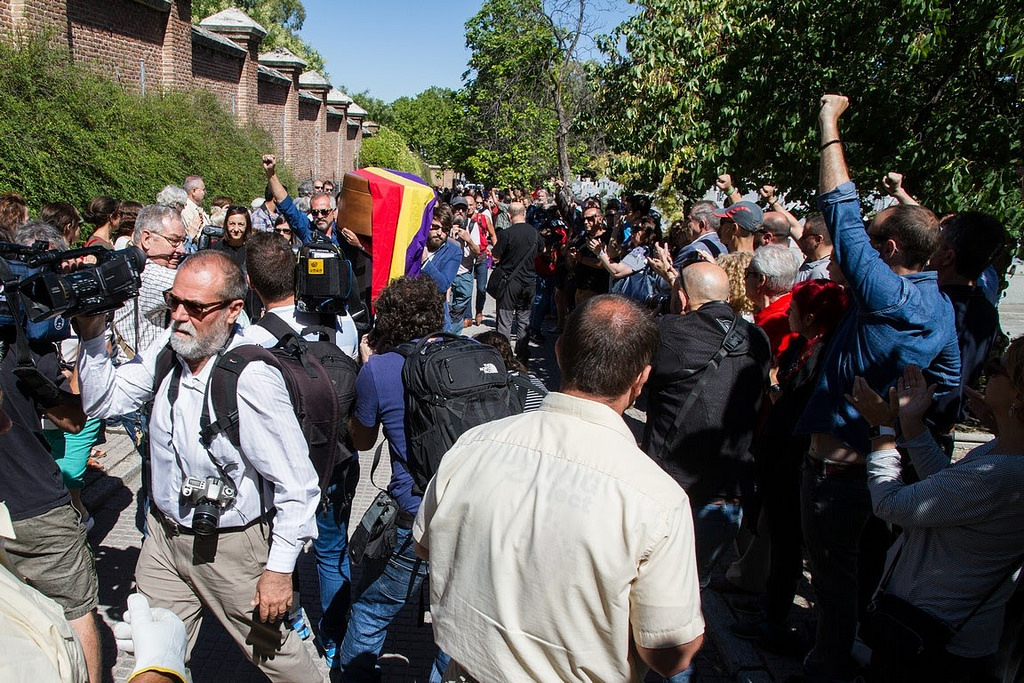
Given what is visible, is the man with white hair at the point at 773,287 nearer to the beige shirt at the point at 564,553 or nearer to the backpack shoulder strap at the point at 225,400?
the beige shirt at the point at 564,553

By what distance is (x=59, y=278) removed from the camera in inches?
99.3

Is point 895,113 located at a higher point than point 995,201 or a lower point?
higher

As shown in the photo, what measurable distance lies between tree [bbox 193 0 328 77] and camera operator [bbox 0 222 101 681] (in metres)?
29.3

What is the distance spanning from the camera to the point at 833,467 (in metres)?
3.21

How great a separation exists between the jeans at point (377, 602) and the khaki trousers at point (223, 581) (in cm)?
25

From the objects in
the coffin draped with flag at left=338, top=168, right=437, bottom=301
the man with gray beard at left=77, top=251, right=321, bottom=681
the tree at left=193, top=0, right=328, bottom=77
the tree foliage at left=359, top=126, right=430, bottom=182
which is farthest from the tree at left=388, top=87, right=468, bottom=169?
the man with gray beard at left=77, top=251, right=321, bottom=681

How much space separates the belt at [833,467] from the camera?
3.18 metres

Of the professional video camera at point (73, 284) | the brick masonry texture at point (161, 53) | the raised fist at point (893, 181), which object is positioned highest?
the brick masonry texture at point (161, 53)

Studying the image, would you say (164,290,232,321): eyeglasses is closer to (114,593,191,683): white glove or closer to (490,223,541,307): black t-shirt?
(114,593,191,683): white glove

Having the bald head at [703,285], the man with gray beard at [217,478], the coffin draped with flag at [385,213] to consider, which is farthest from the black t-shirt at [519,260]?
the man with gray beard at [217,478]

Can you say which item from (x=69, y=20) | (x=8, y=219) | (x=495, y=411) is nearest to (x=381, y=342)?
(x=495, y=411)

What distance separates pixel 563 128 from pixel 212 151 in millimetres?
8104

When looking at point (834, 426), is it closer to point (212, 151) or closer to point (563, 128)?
point (212, 151)

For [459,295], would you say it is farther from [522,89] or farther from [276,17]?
[276,17]
